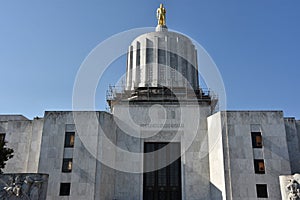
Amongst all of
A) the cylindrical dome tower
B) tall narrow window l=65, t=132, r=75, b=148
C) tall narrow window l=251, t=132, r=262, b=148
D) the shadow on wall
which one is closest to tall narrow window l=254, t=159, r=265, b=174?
tall narrow window l=251, t=132, r=262, b=148

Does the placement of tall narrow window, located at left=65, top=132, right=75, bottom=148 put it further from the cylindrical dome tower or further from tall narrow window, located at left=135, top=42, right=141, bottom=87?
tall narrow window, located at left=135, top=42, right=141, bottom=87

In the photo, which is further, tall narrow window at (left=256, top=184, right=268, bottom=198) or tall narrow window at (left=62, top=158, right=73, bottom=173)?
tall narrow window at (left=62, top=158, right=73, bottom=173)

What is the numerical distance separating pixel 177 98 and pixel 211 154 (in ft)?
22.6

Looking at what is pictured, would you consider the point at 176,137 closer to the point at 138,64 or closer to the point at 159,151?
the point at 159,151

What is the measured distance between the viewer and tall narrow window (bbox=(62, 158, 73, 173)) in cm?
2575

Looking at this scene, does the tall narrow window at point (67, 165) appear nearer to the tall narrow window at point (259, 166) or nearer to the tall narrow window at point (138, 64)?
the tall narrow window at point (138, 64)

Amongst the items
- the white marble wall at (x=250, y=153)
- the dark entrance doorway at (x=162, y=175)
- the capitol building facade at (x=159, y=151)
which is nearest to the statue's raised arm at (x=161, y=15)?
the capitol building facade at (x=159, y=151)

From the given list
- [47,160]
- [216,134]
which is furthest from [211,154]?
[47,160]

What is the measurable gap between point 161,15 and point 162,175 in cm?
2129

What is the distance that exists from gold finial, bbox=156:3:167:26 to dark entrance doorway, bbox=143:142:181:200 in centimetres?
1742

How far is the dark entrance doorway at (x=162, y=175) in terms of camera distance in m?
26.9

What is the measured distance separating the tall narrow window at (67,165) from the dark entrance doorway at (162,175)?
266 inches

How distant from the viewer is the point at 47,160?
26094 millimetres

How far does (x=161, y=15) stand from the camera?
3869 centimetres
